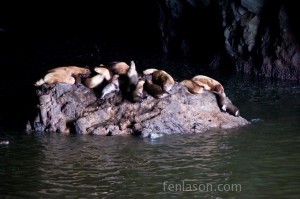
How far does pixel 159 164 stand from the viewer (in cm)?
1134

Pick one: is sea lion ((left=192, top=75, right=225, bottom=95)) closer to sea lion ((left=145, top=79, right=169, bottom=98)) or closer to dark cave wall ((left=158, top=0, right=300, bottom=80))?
sea lion ((left=145, top=79, right=169, bottom=98))

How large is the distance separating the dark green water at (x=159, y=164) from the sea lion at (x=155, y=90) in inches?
59.2

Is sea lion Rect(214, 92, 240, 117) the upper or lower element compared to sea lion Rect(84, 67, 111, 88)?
lower

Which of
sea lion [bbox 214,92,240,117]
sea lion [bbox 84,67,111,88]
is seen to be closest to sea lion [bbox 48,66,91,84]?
sea lion [bbox 84,67,111,88]

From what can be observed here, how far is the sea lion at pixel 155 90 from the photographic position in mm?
14867

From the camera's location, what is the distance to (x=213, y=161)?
37.9ft

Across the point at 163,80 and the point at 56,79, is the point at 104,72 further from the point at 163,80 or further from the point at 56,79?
the point at 163,80

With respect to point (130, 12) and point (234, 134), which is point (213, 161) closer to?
point (234, 134)

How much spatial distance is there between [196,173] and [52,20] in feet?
183

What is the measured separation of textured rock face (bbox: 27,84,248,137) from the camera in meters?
14.4

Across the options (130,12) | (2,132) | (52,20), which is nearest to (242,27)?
(2,132)

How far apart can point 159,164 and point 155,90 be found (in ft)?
13.0

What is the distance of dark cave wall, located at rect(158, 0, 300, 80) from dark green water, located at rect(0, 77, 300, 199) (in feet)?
34.9

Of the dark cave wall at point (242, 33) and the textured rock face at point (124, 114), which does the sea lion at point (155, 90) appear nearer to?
the textured rock face at point (124, 114)
